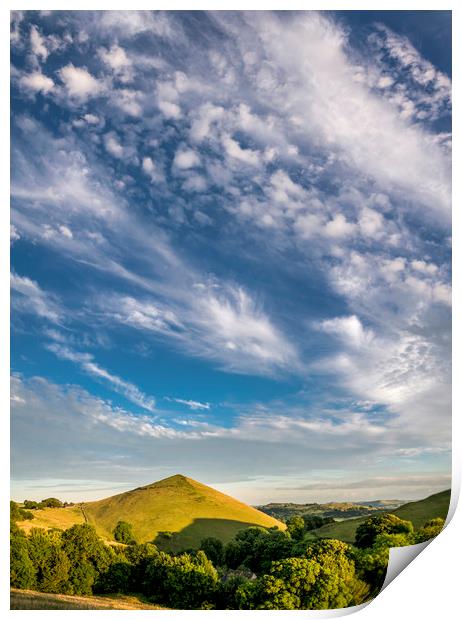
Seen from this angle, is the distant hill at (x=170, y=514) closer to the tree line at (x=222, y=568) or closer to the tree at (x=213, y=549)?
the tree at (x=213, y=549)

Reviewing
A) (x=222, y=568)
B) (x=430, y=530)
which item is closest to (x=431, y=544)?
(x=430, y=530)

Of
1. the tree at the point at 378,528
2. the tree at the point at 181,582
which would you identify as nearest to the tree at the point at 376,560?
the tree at the point at 378,528

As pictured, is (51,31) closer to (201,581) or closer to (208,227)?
(208,227)

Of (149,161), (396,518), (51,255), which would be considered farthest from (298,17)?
(396,518)

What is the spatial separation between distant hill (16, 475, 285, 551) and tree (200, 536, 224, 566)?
434mm

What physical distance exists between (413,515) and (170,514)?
8.95 metres

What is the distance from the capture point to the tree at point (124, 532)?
1890cm

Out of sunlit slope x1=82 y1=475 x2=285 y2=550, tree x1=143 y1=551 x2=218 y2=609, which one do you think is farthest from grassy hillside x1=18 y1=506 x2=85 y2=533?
tree x1=143 y1=551 x2=218 y2=609

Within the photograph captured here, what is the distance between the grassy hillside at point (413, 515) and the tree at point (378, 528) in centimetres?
56

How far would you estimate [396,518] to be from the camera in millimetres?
17766

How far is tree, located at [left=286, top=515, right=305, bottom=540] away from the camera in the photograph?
2000cm

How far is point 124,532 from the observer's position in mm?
19156

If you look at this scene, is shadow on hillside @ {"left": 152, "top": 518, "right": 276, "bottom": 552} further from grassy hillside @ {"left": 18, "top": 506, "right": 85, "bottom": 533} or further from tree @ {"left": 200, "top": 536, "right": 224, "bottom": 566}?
grassy hillside @ {"left": 18, "top": 506, "right": 85, "bottom": 533}
